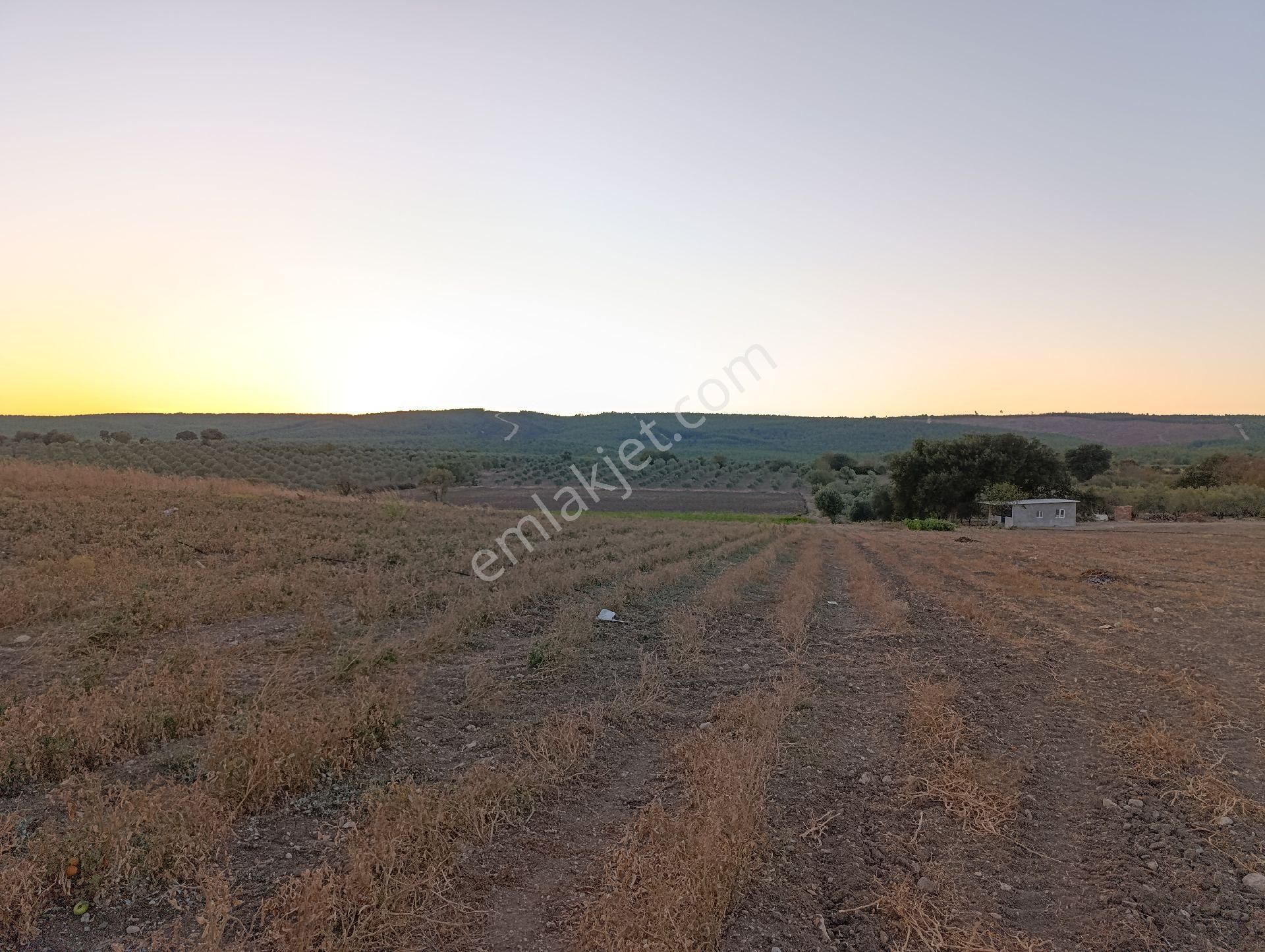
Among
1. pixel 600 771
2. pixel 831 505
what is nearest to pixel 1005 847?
pixel 600 771

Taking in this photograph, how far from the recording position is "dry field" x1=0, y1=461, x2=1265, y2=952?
3629 mm

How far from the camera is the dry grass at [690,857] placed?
342 centimetres

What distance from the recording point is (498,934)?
3.51 m

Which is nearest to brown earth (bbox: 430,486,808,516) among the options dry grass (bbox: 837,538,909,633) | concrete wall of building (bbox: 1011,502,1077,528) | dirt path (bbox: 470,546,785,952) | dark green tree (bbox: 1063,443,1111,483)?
concrete wall of building (bbox: 1011,502,1077,528)

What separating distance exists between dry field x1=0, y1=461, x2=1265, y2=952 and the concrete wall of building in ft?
104

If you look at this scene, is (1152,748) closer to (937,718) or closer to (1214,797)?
(1214,797)

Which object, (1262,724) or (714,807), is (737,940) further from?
(1262,724)

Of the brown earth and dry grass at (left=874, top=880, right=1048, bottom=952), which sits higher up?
dry grass at (left=874, top=880, right=1048, bottom=952)

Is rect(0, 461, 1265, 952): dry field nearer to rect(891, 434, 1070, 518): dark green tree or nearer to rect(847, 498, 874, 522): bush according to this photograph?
rect(891, 434, 1070, 518): dark green tree

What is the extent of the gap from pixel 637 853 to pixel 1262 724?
6.12 meters

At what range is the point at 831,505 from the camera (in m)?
53.8

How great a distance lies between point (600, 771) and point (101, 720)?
3.88 m

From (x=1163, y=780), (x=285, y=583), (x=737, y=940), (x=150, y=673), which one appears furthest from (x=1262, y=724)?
(x=285, y=583)

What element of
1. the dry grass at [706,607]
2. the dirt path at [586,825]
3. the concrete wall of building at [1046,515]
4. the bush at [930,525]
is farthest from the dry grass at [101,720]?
the concrete wall of building at [1046,515]
